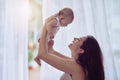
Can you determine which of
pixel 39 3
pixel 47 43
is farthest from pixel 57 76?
pixel 39 3

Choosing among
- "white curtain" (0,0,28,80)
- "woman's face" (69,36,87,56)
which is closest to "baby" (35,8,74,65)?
"woman's face" (69,36,87,56)

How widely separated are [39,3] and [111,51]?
0.57 metres

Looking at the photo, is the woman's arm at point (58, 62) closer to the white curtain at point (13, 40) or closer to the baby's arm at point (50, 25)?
the baby's arm at point (50, 25)

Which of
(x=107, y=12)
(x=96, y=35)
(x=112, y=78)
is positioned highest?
(x=107, y=12)

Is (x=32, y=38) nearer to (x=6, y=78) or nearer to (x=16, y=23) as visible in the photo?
(x=16, y=23)

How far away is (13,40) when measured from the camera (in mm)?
1354

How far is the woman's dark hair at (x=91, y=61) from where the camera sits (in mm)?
1039

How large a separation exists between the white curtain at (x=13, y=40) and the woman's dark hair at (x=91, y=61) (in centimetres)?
43

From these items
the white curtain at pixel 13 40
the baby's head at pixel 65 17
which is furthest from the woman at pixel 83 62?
the white curtain at pixel 13 40

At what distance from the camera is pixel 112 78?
1.43 metres

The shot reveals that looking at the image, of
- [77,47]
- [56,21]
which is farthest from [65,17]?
[77,47]

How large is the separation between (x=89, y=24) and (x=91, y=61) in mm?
456

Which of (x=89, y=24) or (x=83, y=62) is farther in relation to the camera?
(x=89, y=24)

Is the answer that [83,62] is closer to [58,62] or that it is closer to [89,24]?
[58,62]
